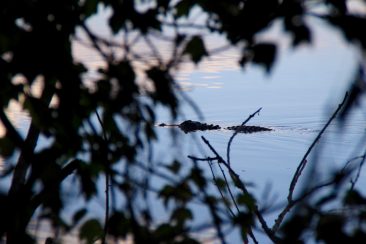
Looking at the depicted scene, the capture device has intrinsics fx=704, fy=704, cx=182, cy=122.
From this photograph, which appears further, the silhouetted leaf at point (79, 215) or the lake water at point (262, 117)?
the lake water at point (262, 117)

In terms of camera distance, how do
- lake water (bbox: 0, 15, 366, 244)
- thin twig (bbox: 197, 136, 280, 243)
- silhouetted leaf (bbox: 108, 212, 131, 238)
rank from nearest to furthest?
silhouetted leaf (bbox: 108, 212, 131, 238), thin twig (bbox: 197, 136, 280, 243), lake water (bbox: 0, 15, 366, 244)

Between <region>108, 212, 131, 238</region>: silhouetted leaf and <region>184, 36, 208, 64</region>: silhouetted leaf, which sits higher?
<region>184, 36, 208, 64</region>: silhouetted leaf

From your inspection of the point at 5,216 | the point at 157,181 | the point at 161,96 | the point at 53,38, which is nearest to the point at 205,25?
the point at 161,96

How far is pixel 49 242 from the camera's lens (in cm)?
204

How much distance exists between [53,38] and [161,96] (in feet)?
0.76

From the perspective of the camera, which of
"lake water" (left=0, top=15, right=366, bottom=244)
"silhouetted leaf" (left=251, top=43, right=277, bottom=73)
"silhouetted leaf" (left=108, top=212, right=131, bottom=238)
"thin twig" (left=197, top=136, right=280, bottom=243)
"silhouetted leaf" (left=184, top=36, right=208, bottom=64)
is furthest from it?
"lake water" (left=0, top=15, right=366, bottom=244)

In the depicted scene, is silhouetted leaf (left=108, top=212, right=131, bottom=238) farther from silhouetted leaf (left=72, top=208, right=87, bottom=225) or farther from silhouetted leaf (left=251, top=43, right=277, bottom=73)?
silhouetted leaf (left=251, top=43, right=277, bottom=73)

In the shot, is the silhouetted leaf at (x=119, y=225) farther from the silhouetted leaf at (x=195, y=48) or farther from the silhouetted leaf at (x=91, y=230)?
the silhouetted leaf at (x=195, y=48)

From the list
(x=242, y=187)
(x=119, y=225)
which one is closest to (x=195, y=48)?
(x=119, y=225)

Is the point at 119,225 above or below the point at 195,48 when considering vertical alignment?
below

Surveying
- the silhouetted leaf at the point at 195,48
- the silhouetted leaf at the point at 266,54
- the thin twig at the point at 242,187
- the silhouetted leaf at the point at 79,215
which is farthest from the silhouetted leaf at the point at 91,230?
the silhouetted leaf at the point at 266,54

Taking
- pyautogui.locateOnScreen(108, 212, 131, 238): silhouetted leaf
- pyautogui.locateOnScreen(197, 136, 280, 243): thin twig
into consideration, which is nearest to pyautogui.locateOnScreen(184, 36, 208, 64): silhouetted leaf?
pyautogui.locateOnScreen(108, 212, 131, 238): silhouetted leaf

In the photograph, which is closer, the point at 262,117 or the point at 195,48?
the point at 195,48

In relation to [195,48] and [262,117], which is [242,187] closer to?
[195,48]
